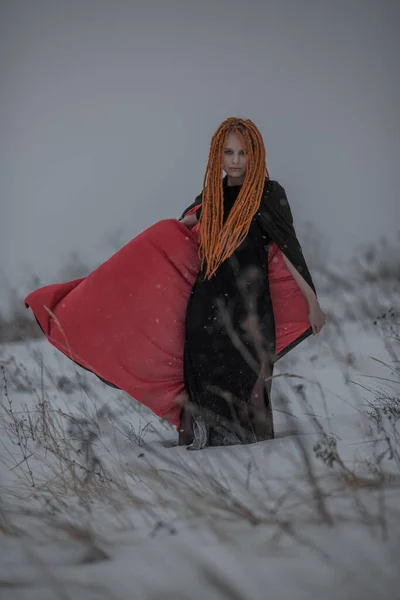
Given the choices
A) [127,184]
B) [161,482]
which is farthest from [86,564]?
[127,184]

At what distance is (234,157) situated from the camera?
3.25m

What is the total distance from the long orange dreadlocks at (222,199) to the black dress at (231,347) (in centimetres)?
7

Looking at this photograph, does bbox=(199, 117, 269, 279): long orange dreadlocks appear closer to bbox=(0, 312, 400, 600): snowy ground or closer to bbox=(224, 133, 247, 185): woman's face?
bbox=(224, 133, 247, 185): woman's face

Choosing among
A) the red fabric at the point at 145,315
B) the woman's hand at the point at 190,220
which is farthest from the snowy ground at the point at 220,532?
the woman's hand at the point at 190,220

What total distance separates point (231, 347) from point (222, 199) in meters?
0.78

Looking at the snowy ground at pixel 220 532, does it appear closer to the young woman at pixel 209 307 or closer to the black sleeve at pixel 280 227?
the young woman at pixel 209 307

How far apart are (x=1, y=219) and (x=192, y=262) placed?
16.7m

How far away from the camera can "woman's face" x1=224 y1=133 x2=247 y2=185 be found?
3248 mm

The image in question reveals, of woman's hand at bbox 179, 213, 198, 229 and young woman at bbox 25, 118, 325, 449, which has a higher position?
woman's hand at bbox 179, 213, 198, 229

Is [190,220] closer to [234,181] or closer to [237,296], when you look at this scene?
[234,181]

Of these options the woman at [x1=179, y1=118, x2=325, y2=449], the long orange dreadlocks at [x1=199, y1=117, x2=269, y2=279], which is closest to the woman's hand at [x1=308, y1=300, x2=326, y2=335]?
the woman at [x1=179, y1=118, x2=325, y2=449]

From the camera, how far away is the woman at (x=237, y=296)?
3.19 m

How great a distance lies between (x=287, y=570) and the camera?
161 centimetres

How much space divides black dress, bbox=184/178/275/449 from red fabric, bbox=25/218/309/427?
13 centimetres
